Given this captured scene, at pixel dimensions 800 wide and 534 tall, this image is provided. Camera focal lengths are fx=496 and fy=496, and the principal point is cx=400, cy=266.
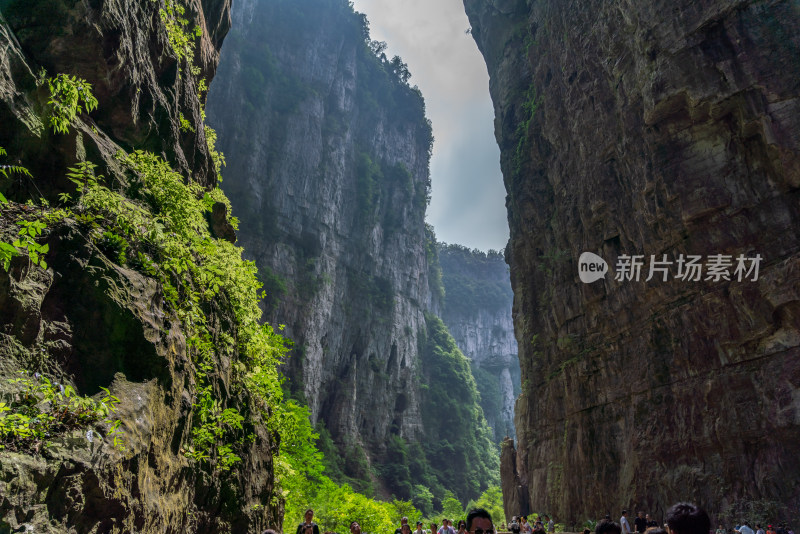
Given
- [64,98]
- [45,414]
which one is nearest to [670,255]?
[64,98]

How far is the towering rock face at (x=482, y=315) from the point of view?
99.2 metres

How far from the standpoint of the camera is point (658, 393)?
20406 mm

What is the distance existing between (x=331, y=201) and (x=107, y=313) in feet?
170

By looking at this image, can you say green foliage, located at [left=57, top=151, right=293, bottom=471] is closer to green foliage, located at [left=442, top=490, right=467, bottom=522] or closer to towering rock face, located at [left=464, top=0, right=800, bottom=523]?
towering rock face, located at [left=464, top=0, right=800, bottom=523]

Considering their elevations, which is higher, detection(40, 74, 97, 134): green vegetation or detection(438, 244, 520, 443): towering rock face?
detection(438, 244, 520, 443): towering rock face

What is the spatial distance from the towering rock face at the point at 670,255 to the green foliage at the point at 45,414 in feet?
62.7

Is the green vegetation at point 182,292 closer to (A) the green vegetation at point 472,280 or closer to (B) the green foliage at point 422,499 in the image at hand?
(B) the green foliage at point 422,499

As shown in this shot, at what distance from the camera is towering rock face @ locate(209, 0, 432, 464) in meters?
49.8

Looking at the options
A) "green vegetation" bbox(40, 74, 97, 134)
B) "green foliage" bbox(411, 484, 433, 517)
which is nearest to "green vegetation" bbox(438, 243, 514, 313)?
"green foliage" bbox(411, 484, 433, 517)

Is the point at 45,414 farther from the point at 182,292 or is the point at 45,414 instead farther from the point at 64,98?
the point at 64,98

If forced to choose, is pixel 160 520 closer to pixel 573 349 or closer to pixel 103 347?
pixel 103 347

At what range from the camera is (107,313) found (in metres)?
5.50

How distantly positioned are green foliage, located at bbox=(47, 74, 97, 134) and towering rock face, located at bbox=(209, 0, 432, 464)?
4054 cm

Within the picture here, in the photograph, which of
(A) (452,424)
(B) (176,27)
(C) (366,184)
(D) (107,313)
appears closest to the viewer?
(D) (107,313)
